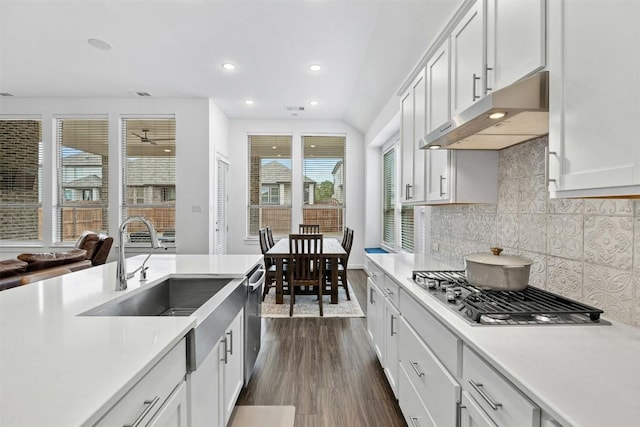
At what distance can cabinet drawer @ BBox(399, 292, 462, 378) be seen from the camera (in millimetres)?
1168

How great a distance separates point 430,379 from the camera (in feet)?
4.51

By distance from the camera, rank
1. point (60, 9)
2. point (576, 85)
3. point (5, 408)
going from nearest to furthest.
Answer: point (5, 408) < point (576, 85) < point (60, 9)

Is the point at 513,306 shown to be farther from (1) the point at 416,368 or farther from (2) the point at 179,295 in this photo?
(2) the point at 179,295

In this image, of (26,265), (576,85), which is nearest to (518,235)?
(576,85)

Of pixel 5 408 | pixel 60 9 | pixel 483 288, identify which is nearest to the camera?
pixel 5 408

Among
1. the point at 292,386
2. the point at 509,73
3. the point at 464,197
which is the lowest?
the point at 292,386

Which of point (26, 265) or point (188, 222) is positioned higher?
point (188, 222)

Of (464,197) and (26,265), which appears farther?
(26,265)

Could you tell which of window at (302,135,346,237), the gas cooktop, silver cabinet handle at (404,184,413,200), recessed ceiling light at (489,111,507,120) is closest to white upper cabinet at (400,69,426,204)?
silver cabinet handle at (404,184,413,200)

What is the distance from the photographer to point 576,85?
38.5 inches

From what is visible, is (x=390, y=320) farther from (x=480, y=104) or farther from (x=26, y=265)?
(x=26, y=265)

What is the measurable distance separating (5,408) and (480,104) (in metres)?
1.63

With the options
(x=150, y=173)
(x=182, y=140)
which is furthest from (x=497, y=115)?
(x=150, y=173)

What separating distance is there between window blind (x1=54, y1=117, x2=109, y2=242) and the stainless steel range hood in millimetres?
5976
